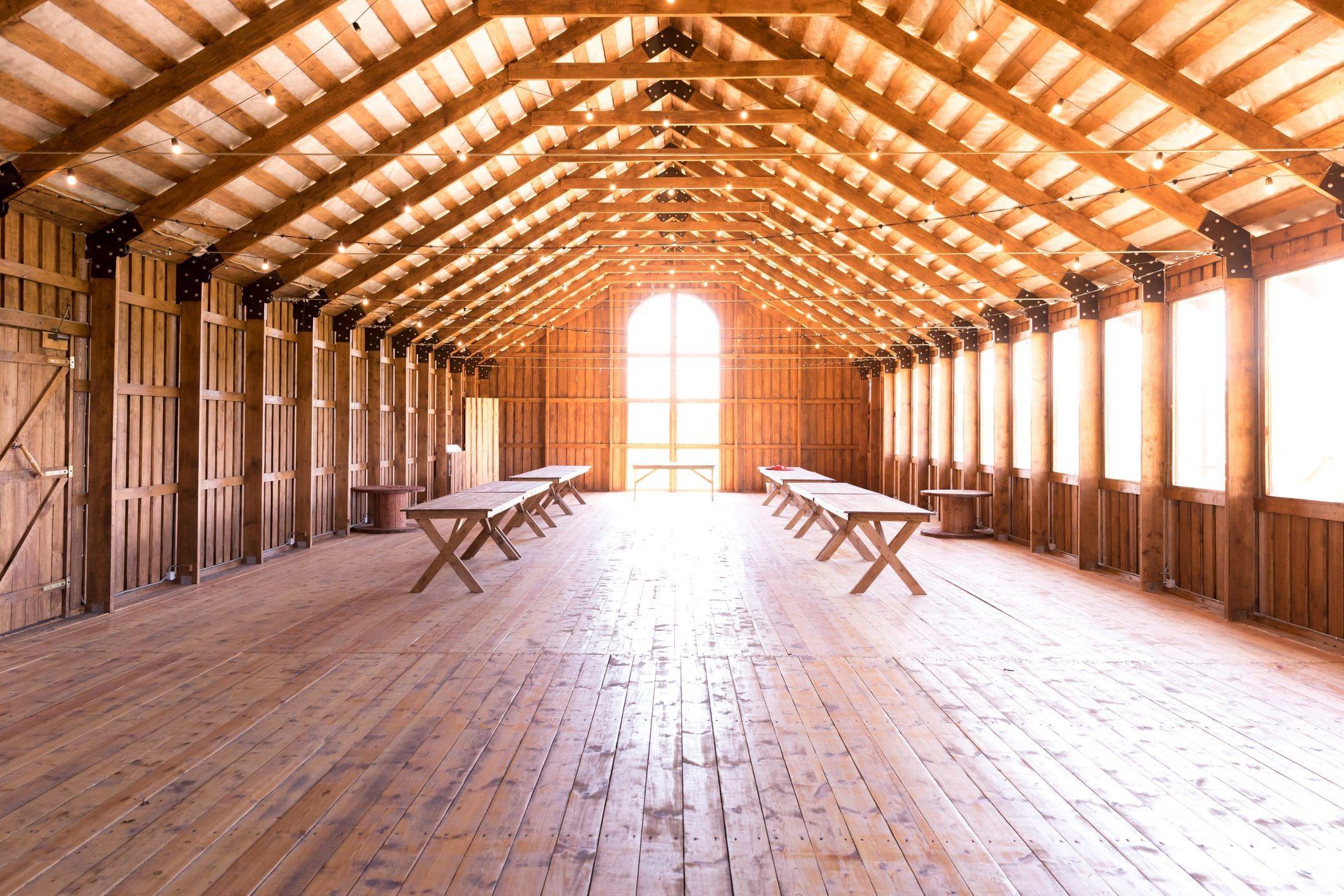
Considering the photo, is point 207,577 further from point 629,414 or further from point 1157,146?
point 629,414

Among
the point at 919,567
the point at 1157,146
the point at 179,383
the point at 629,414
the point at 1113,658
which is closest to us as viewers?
the point at 1113,658

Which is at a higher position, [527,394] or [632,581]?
[527,394]

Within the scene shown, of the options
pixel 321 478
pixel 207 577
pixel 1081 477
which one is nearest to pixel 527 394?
pixel 321 478

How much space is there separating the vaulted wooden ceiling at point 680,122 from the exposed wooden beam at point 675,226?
41 centimetres

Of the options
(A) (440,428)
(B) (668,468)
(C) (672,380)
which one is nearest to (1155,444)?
(B) (668,468)

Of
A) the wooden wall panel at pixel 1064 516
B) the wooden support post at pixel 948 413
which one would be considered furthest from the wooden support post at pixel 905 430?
the wooden wall panel at pixel 1064 516

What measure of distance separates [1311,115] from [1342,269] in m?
1.21

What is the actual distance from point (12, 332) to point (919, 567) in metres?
7.70

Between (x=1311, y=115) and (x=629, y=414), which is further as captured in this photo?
(x=629, y=414)

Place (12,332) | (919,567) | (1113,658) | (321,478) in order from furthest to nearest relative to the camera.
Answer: (321,478)
(919,567)
(12,332)
(1113,658)

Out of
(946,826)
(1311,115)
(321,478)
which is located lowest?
(946,826)

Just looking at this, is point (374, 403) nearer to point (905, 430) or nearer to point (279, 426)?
point (279, 426)

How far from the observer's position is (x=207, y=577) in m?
7.58

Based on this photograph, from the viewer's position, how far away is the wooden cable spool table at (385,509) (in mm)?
11188
